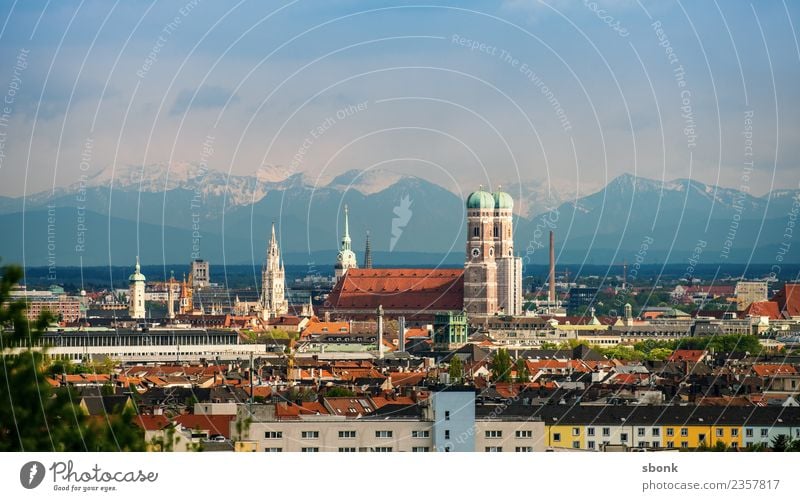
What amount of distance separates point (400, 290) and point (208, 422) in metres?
90.8

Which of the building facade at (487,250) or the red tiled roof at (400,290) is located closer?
the building facade at (487,250)

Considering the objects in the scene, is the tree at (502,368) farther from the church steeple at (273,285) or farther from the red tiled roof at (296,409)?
the church steeple at (273,285)

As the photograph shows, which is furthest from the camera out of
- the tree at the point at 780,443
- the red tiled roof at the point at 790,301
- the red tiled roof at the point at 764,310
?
the red tiled roof at the point at 790,301

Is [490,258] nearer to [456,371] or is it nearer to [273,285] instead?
[273,285]

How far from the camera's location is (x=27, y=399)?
55.6 ft

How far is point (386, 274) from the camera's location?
413 ft

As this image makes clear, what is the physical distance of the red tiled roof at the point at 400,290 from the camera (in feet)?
395

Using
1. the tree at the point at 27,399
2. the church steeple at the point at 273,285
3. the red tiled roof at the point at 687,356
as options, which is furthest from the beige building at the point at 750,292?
the tree at the point at 27,399

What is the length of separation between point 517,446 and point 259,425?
12.0 ft

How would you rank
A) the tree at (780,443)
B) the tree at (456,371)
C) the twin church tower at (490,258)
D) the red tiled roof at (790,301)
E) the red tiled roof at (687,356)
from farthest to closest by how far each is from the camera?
1. the twin church tower at (490,258)
2. the red tiled roof at (790,301)
3. the red tiled roof at (687,356)
4. the tree at (456,371)
5. the tree at (780,443)

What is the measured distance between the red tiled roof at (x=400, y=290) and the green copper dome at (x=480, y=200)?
4.26 metres

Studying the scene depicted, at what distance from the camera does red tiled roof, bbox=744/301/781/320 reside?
4250 inches

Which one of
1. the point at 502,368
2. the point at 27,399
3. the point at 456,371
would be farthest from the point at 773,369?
the point at 27,399
